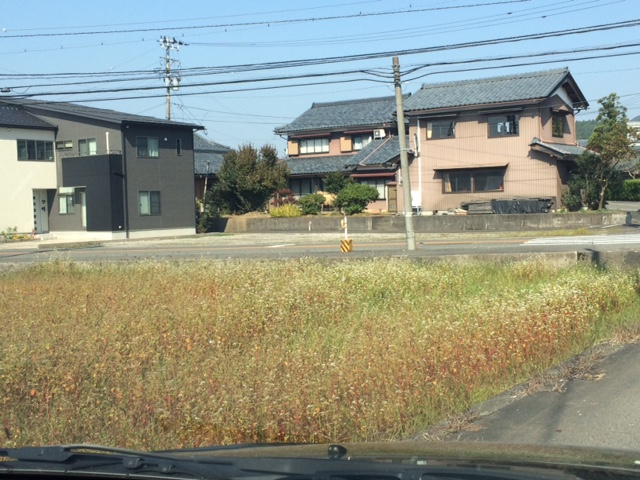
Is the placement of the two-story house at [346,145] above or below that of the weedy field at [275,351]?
above

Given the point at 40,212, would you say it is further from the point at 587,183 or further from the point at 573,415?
the point at 573,415

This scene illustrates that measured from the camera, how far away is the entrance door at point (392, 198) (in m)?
45.2

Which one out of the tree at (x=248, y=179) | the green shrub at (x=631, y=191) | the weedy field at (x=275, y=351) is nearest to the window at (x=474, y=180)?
the tree at (x=248, y=179)

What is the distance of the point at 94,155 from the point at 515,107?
21710 mm

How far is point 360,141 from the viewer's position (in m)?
51.2

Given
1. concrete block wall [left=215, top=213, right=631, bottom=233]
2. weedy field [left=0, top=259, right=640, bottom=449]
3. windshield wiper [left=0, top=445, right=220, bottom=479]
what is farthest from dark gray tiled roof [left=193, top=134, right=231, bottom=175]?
windshield wiper [left=0, top=445, right=220, bottom=479]

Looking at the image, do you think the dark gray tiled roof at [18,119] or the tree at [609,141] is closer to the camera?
the tree at [609,141]

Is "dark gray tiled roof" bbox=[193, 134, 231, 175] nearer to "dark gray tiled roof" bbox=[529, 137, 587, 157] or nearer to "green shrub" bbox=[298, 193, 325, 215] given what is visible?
"green shrub" bbox=[298, 193, 325, 215]

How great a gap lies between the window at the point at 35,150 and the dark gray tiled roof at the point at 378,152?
17.3 metres

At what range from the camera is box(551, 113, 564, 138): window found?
39.2 metres

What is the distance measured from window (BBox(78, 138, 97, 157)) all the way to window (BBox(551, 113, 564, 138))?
2385 cm

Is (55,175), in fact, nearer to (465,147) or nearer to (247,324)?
(465,147)

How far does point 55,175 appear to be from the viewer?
1613 inches

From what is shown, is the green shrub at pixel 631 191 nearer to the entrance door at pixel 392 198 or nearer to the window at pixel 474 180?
the window at pixel 474 180
